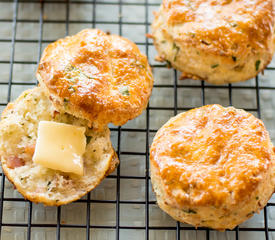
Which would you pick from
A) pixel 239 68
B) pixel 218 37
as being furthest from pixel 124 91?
pixel 239 68

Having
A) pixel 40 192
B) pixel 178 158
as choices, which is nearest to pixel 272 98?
pixel 178 158

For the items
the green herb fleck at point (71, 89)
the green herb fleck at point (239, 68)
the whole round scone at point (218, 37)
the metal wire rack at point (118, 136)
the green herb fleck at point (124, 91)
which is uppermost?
the whole round scone at point (218, 37)

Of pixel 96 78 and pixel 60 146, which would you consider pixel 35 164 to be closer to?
pixel 60 146

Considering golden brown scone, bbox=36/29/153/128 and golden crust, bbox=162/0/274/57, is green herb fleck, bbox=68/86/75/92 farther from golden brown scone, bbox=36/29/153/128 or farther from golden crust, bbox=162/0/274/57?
golden crust, bbox=162/0/274/57

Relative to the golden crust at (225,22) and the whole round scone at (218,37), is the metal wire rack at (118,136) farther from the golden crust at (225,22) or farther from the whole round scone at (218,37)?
the golden crust at (225,22)

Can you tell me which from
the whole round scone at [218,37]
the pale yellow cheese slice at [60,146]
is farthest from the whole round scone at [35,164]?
the whole round scone at [218,37]
